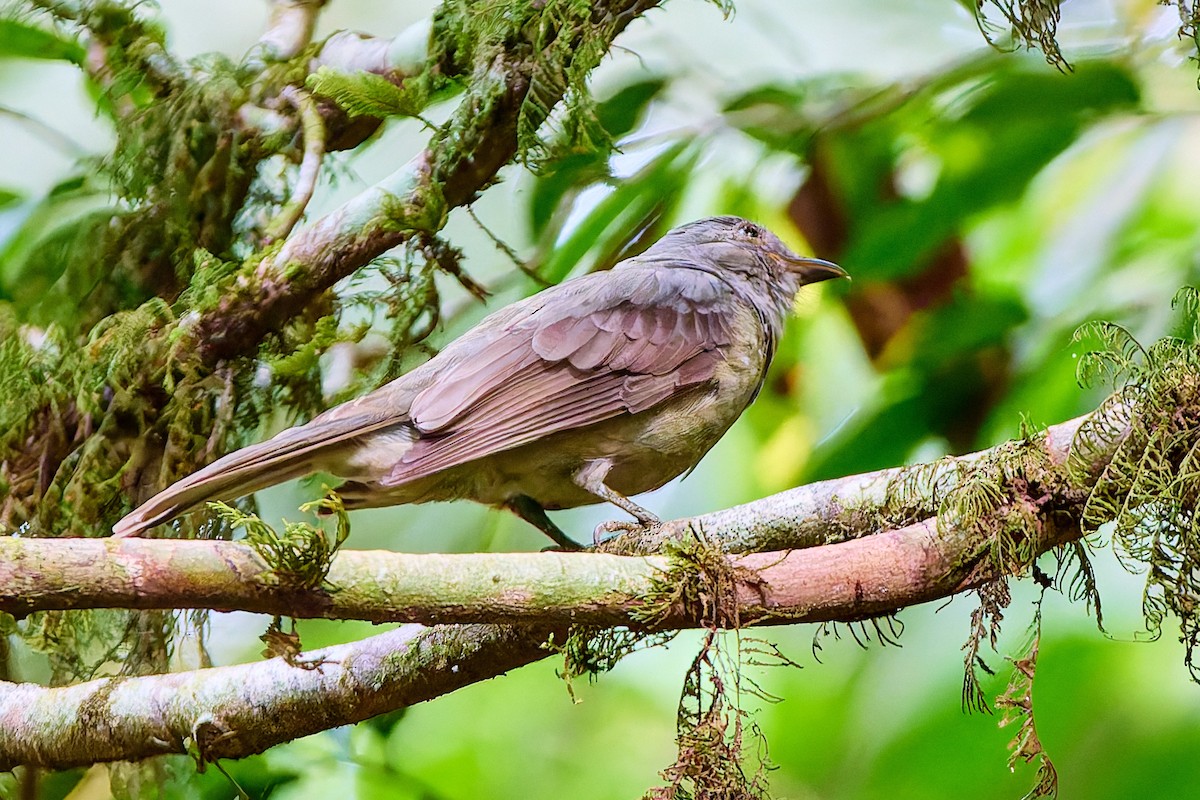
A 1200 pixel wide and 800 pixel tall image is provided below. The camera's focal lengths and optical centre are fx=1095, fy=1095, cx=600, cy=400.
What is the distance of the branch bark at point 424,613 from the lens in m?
1.38

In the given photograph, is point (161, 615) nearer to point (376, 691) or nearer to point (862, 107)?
point (376, 691)

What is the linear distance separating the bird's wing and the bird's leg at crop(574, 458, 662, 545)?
114mm

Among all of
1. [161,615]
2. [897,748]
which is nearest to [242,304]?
[161,615]

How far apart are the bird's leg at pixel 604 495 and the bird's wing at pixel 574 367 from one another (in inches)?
4.5

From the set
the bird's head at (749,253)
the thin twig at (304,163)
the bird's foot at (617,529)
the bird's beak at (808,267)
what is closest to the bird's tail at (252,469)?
the bird's foot at (617,529)

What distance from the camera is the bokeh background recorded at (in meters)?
2.63

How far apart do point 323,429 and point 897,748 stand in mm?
1592

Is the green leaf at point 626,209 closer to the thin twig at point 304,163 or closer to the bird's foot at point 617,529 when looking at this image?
the thin twig at point 304,163

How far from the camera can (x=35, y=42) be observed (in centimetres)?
266

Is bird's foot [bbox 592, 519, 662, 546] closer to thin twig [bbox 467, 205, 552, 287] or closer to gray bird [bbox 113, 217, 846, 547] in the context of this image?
gray bird [bbox 113, 217, 846, 547]

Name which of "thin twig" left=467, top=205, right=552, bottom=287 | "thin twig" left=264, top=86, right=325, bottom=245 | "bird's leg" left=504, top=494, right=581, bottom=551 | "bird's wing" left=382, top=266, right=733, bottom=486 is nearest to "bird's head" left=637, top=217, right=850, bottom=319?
"bird's wing" left=382, top=266, right=733, bottom=486

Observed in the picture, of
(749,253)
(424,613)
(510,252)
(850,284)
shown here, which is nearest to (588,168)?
(510,252)

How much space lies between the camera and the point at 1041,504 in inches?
62.7

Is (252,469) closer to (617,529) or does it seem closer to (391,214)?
(617,529)
